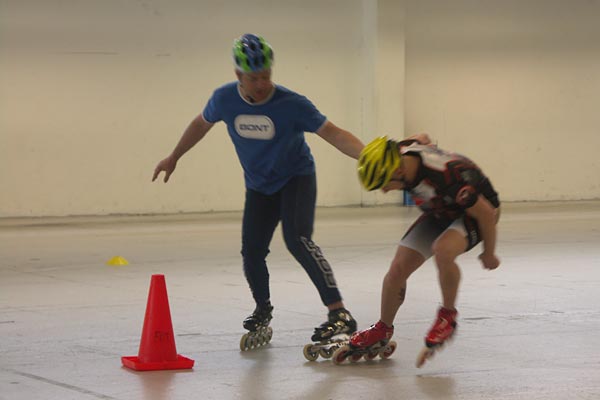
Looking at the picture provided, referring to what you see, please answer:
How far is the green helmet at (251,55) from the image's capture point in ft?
19.3

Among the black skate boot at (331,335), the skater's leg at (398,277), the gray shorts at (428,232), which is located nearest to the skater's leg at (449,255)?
the gray shorts at (428,232)

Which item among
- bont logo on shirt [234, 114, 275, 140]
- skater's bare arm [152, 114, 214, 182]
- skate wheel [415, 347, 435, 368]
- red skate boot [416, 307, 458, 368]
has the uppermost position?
bont logo on shirt [234, 114, 275, 140]

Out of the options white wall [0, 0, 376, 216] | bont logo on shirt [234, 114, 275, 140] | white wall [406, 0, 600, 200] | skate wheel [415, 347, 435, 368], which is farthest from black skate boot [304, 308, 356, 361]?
white wall [406, 0, 600, 200]

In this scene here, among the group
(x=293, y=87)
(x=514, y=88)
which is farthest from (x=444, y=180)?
(x=514, y=88)

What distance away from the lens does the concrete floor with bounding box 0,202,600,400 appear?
5.18 m

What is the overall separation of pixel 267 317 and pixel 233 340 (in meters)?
0.26

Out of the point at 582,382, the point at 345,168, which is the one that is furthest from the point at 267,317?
the point at 345,168

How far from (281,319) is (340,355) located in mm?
1623

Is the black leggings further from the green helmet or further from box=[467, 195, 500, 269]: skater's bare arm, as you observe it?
box=[467, 195, 500, 269]: skater's bare arm

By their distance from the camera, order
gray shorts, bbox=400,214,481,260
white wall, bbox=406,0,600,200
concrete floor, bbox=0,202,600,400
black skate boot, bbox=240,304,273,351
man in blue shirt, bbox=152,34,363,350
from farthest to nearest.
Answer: white wall, bbox=406,0,600,200
black skate boot, bbox=240,304,273,351
man in blue shirt, bbox=152,34,363,350
gray shorts, bbox=400,214,481,260
concrete floor, bbox=0,202,600,400

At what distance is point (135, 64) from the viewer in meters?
17.8

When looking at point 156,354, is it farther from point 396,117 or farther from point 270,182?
point 396,117

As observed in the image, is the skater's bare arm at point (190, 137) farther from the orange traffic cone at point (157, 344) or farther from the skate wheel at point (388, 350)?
the skate wheel at point (388, 350)

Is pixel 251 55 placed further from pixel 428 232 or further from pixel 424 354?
pixel 424 354
